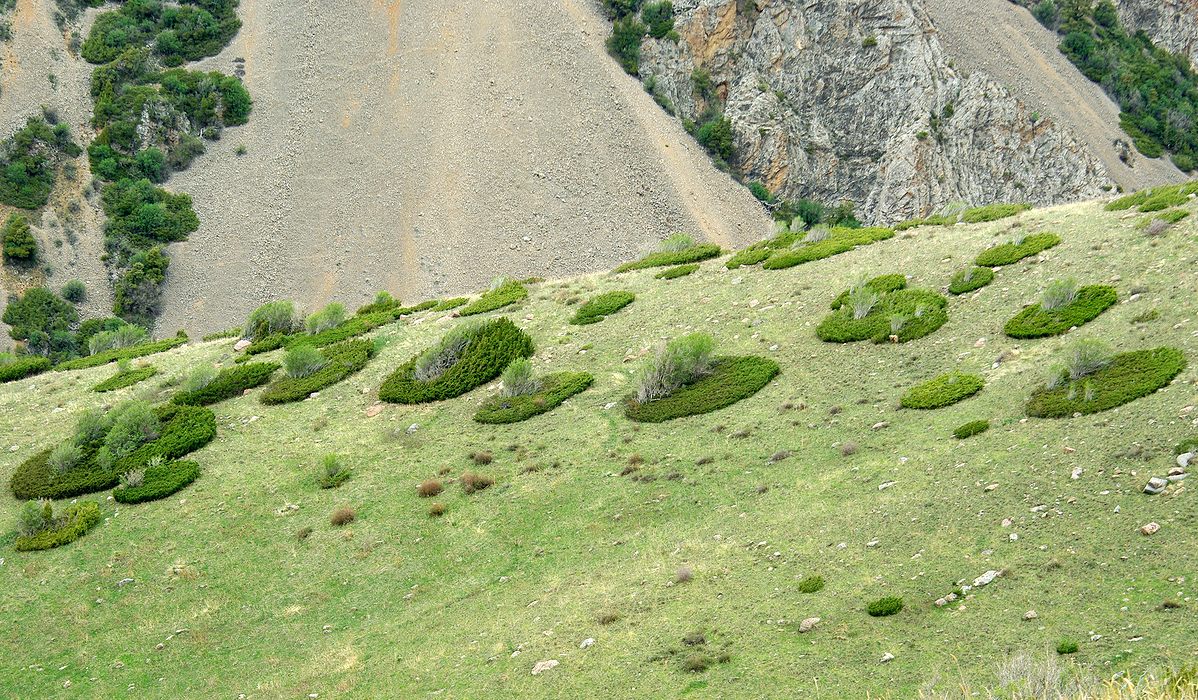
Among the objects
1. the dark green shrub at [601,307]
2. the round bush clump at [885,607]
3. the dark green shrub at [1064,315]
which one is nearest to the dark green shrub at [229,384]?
the dark green shrub at [601,307]

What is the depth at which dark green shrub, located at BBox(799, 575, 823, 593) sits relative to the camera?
52.5 ft

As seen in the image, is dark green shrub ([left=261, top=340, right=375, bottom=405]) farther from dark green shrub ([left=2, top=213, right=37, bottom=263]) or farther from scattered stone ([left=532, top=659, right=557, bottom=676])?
dark green shrub ([left=2, top=213, right=37, bottom=263])

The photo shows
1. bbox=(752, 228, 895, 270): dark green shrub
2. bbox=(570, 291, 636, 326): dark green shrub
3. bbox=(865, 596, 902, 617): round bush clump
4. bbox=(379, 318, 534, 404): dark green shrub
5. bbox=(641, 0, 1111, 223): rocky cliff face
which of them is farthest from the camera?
bbox=(641, 0, 1111, 223): rocky cliff face

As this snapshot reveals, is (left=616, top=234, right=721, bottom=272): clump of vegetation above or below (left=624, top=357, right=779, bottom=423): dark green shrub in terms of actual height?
above

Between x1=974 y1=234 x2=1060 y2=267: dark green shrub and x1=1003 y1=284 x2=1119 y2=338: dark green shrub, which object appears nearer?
x1=1003 y1=284 x2=1119 y2=338: dark green shrub

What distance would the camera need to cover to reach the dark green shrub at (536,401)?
89.3 ft

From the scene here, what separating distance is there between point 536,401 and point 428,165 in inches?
2385

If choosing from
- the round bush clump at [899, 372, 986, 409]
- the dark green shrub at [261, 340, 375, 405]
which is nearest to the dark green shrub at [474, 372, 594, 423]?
the dark green shrub at [261, 340, 375, 405]

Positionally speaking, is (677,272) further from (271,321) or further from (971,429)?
(971,429)

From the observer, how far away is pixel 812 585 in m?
16.1

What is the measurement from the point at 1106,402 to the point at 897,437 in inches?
163

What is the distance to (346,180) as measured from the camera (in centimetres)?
8406

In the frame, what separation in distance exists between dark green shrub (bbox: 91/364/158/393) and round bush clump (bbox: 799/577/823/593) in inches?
1079

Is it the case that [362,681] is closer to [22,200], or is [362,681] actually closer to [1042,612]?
[1042,612]
